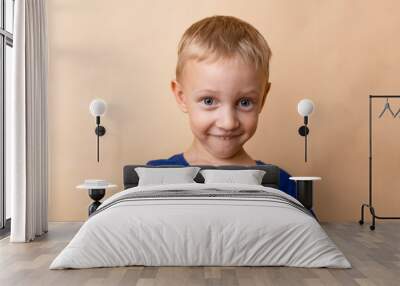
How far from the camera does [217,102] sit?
20.8 ft

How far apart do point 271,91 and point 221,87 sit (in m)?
0.84

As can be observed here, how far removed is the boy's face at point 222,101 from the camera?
6.31 m

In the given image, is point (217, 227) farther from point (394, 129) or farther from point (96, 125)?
point (394, 129)

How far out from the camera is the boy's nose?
633 centimetres

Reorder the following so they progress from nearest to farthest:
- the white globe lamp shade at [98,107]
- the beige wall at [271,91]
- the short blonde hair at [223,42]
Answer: the short blonde hair at [223,42] < the white globe lamp shade at [98,107] < the beige wall at [271,91]

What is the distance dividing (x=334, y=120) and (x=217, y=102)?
59.8 inches

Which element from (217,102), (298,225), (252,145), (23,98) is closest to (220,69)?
(217,102)

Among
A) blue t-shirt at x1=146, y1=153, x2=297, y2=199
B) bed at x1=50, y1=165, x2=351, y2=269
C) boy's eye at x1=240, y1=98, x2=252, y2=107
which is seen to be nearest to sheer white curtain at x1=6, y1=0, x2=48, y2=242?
blue t-shirt at x1=146, y1=153, x2=297, y2=199

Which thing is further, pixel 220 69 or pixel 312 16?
pixel 312 16

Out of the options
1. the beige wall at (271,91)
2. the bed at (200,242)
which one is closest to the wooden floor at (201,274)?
the bed at (200,242)

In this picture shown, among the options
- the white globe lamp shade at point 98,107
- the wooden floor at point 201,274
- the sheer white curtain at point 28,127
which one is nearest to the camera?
the wooden floor at point 201,274

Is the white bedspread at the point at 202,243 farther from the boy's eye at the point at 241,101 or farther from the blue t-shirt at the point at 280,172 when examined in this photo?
the blue t-shirt at the point at 280,172

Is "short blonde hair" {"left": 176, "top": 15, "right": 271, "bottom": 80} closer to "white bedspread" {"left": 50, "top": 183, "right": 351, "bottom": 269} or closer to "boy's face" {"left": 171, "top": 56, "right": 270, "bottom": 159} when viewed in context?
"boy's face" {"left": 171, "top": 56, "right": 270, "bottom": 159}

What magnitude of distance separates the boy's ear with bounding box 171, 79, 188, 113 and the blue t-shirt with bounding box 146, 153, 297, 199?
1.78ft
